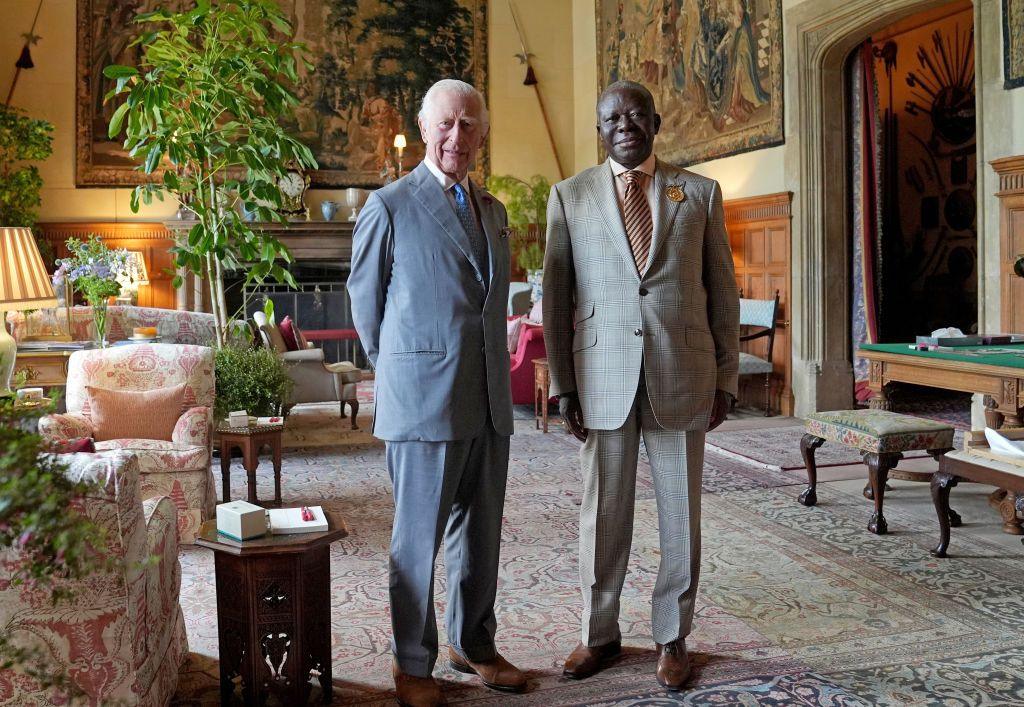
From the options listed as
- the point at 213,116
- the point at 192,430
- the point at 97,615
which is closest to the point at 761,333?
the point at 213,116

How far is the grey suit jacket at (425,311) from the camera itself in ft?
8.55

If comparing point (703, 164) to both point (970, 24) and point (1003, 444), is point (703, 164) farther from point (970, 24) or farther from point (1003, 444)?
point (1003, 444)

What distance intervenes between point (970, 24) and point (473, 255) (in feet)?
31.7

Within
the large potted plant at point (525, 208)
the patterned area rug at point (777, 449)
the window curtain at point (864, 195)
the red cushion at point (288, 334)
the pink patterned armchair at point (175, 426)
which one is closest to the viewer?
the pink patterned armchair at point (175, 426)

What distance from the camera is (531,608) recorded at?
3648mm

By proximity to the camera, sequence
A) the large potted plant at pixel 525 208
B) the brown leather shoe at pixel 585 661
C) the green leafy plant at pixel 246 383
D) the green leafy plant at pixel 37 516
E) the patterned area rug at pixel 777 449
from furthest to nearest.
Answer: the large potted plant at pixel 525 208
the patterned area rug at pixel 777 449
the green leafy plant at pixel 246 383
the brown leather shoe at pixel 585 661
the green leafy plant at pixel 37 516

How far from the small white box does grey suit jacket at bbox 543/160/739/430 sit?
3.20 feet

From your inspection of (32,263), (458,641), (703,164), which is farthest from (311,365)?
(458,641)

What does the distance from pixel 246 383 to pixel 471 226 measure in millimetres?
3685

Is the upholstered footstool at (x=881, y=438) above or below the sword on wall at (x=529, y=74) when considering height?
below

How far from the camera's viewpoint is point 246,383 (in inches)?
235

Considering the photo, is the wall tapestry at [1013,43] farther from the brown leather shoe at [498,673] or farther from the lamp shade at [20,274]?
the lamp shade at [20,274]

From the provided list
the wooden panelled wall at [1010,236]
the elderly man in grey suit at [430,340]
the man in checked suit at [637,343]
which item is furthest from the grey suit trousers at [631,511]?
the wooden panelled wall at [1010,236]

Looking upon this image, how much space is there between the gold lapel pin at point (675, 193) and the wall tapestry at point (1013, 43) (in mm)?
4643
